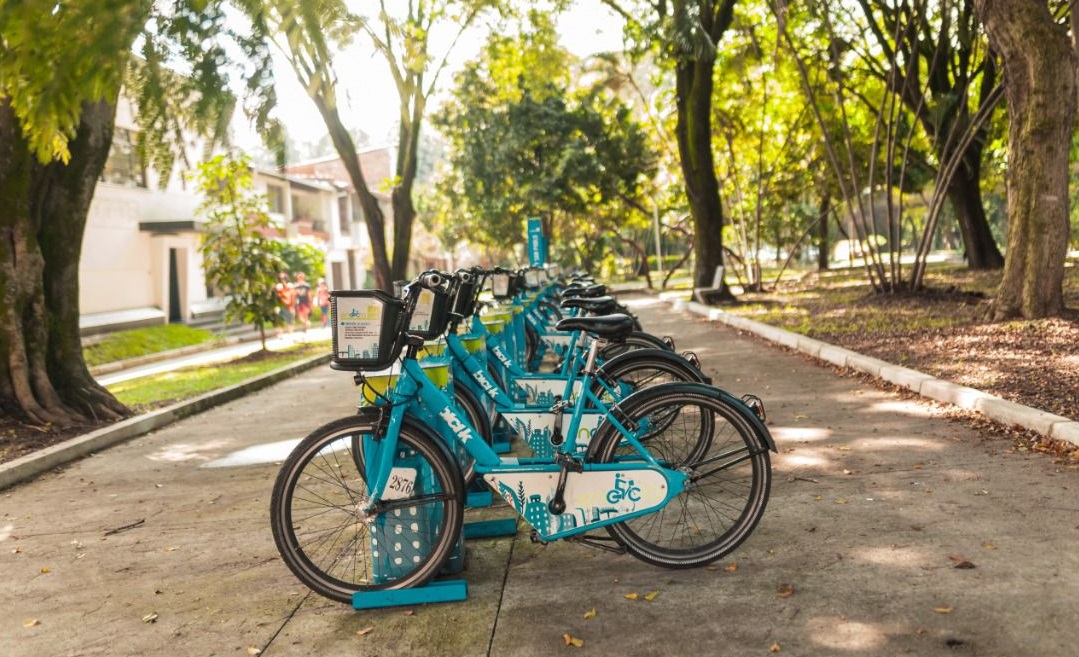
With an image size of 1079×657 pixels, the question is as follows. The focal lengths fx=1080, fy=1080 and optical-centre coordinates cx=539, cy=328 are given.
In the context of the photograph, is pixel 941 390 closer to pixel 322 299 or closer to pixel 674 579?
pixel 674 579

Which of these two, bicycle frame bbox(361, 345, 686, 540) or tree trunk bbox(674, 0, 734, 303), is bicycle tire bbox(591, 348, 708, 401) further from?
tree trunk bbox(674, 0, 734, 303)

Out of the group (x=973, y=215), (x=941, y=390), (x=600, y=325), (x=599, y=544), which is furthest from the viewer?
(x=973, y=215)

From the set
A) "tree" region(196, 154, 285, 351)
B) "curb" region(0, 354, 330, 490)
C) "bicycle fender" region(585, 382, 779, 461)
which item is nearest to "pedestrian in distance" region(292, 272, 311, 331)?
"tree" region(196, 154, 285, 351)

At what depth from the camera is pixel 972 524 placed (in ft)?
15.8

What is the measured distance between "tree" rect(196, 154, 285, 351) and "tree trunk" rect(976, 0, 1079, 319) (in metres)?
12.2

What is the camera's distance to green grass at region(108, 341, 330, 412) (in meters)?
12.7

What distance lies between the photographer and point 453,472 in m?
4.33

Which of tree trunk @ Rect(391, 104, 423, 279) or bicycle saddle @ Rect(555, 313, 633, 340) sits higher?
tree trunk @ Rect(391, 104, 423, 279)

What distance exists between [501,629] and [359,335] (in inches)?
48.9

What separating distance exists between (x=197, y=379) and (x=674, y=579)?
11.9 m

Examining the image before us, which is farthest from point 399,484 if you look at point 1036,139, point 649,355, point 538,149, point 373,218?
point 538,149

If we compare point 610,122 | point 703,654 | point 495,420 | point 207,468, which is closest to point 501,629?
point 703,654

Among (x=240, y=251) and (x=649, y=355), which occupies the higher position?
(x=240, y=251)

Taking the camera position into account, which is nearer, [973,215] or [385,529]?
[385,529]
